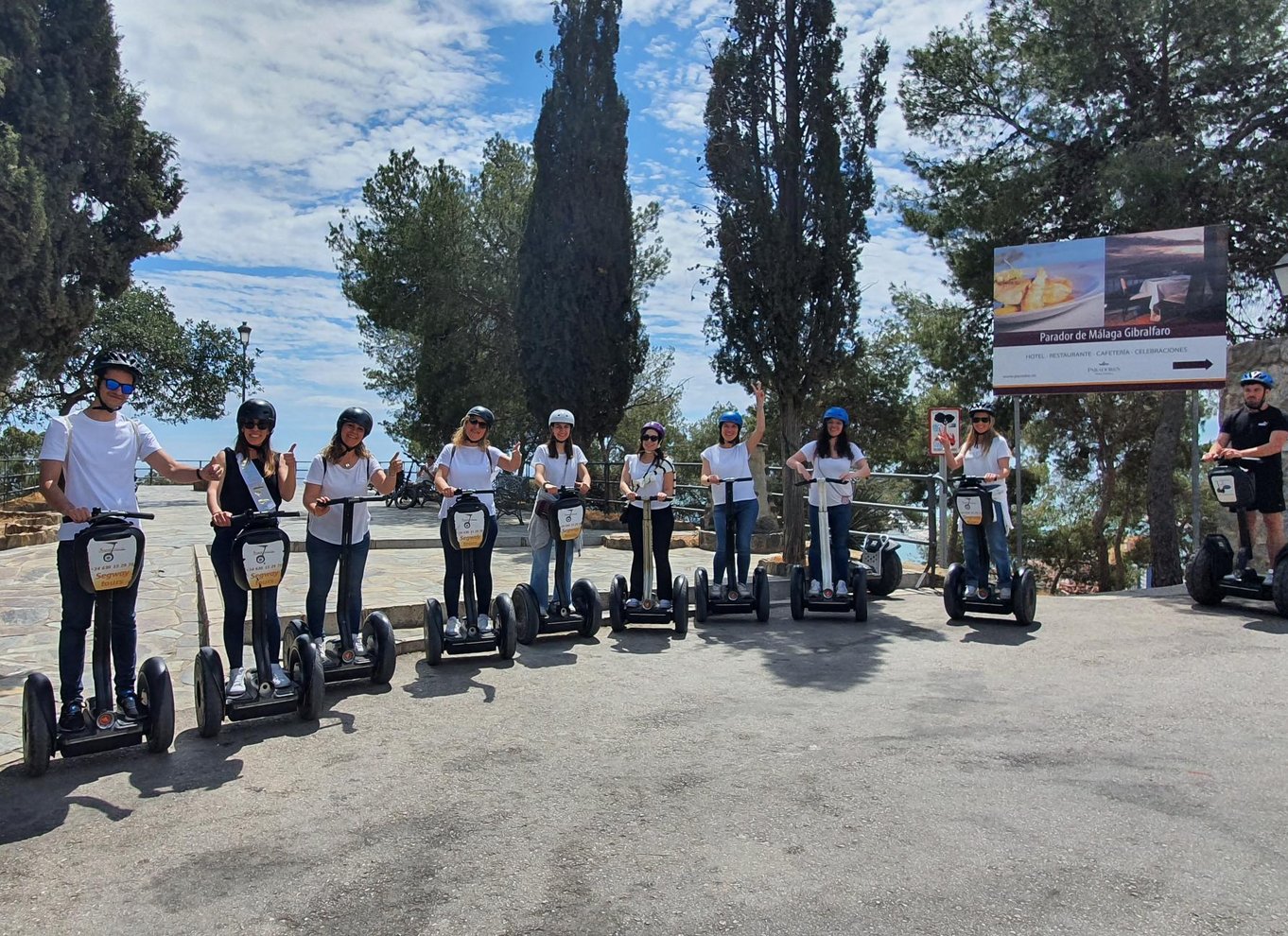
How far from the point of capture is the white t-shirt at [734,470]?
8.12 metres

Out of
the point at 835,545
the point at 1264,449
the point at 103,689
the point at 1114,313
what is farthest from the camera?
the point at 1114,313

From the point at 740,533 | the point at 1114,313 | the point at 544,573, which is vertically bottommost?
the point at 544,573

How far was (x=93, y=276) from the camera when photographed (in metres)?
15.4

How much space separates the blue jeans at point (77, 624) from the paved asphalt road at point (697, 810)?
452 millimetres

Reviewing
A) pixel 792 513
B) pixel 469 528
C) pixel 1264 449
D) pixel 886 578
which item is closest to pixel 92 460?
pixel 469 528

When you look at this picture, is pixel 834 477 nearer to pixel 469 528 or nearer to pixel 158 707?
pixel 469 528

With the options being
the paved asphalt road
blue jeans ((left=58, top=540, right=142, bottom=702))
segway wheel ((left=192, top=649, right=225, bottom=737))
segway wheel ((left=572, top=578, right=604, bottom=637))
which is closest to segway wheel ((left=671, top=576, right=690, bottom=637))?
segway wheel ((left=572, top=578, right=604, bottom=637))

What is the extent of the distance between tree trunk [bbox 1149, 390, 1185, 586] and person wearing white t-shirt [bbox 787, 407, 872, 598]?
8.87 metres

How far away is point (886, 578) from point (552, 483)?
4.16m

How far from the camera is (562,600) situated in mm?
7344

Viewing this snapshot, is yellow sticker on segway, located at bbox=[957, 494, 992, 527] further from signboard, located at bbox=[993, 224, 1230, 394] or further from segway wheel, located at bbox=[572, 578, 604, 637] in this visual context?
signboard, located at bbox=[993, 224, 1230, 394]

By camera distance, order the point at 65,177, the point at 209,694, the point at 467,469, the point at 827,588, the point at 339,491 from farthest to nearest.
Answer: the point at 65,177 → the point at 827,588 → the point at 467,469 → the point at 339,491 → the point at 209,694

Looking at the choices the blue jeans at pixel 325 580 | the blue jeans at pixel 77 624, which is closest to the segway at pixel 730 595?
the blue jeans at pixel 325 580

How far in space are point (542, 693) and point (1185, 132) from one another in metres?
13.8
